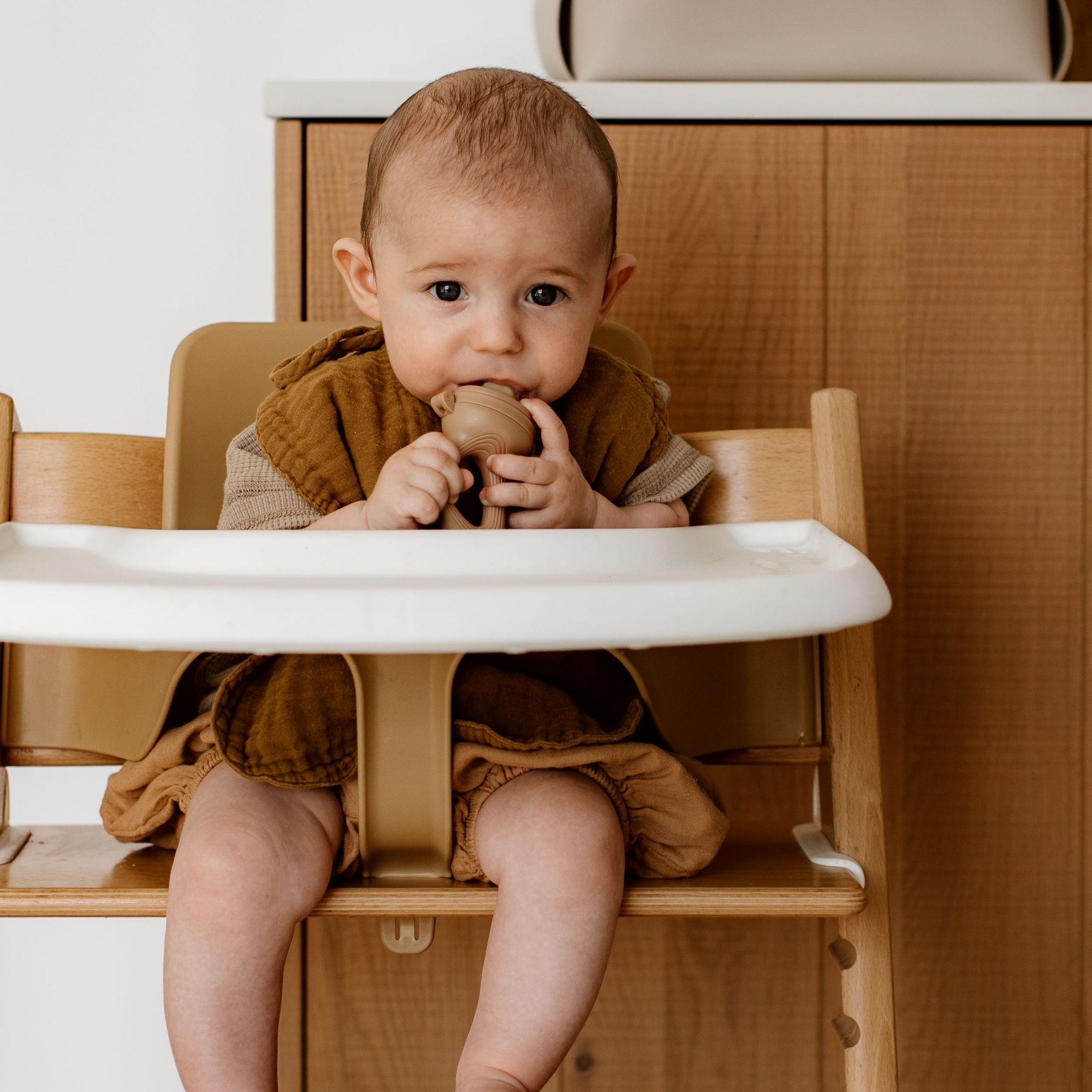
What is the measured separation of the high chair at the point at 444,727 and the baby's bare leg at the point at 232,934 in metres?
0.02

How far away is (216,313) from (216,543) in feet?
2.86

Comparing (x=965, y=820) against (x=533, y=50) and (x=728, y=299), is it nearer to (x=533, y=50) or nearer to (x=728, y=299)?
(x=728, y=299)

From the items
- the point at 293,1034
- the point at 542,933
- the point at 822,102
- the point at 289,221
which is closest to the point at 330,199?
the point at 289,221

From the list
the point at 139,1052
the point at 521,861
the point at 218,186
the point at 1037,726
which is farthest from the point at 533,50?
the point at 139,1052

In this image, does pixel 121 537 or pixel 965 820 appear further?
pixel 965 820

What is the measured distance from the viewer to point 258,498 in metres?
0.75

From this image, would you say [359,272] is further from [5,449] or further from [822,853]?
[822,853]

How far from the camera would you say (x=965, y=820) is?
1089 mm

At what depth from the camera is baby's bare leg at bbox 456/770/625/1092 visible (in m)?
0.61

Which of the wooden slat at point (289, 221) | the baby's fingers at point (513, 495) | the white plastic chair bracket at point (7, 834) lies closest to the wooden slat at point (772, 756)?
the baby's fingers at point (513, 495)

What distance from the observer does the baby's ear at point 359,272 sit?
820 mm

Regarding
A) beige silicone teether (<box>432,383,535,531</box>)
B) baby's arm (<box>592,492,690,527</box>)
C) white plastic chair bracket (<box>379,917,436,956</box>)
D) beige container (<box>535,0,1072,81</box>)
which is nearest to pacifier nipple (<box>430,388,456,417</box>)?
beige silicone teether (<box>432,383,535,531</box>)

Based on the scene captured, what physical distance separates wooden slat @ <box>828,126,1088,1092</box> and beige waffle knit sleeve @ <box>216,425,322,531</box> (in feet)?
1.78

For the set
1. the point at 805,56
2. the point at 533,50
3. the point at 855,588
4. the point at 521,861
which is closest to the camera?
the point at 855,588
